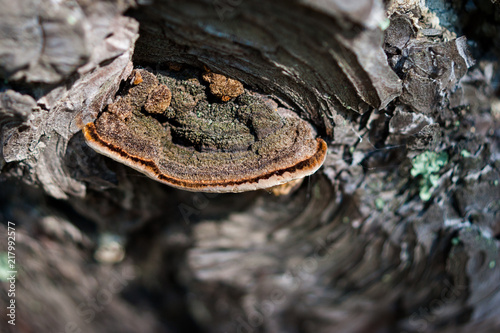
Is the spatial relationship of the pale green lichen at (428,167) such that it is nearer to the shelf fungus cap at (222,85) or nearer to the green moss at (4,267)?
the shelf fungus cap at (222,85)

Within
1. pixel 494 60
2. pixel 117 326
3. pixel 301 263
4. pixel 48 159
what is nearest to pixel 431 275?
pixel 301 263

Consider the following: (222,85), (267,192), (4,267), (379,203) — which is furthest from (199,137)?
(4,267)

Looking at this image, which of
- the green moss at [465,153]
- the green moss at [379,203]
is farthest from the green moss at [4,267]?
the green moss at [465,153]

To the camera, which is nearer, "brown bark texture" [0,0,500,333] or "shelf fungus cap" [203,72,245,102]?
"brown bark texture" [0,0,500,333]

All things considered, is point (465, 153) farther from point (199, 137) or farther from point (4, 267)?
point (4, 267)

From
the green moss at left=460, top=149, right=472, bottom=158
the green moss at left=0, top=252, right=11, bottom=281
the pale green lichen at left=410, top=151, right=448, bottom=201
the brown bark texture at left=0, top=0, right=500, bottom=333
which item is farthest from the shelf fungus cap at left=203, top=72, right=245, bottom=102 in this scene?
the green moss at left=0, top=252, right=11, bottom=281

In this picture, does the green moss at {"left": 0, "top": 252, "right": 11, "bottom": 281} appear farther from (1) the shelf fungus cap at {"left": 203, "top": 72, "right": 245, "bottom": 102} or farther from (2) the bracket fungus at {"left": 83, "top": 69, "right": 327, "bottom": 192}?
(1) the shelf fungus cap at {"left": 203, "top": 72, "right": 245, "bottom": 102}
